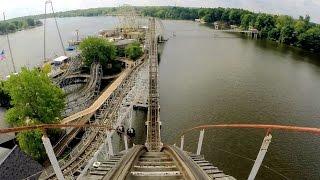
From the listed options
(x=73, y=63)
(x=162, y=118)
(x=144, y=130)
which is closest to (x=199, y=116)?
(x=162, y=118)

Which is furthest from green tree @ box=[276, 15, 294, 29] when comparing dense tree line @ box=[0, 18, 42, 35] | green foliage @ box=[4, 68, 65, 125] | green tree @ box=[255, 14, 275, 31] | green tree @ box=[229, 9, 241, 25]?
dense tree line @ box=[0, 18, 42, 35]

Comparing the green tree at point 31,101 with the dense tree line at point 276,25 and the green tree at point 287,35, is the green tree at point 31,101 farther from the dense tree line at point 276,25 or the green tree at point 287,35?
the green tree at point 287,35

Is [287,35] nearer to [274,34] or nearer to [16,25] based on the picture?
[274,34]

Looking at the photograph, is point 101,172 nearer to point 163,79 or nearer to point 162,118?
point 162,118

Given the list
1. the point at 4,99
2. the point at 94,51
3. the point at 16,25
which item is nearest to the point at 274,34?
the point at 94,51

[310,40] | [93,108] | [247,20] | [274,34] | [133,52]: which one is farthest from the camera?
[247,20]

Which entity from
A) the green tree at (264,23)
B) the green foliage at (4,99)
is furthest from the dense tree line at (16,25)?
the green foliage at (4,99)

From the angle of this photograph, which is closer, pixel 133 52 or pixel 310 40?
pixel 133 52

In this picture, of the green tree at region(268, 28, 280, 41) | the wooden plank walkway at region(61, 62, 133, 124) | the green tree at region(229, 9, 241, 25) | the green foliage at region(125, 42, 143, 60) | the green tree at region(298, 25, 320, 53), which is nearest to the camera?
the wooden plank walkway at region(61, 62, 133, 124)

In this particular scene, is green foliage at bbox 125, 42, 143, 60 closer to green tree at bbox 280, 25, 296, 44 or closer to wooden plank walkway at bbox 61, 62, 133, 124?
wooden plank walkway at bbox 61, 62, 133, 124
